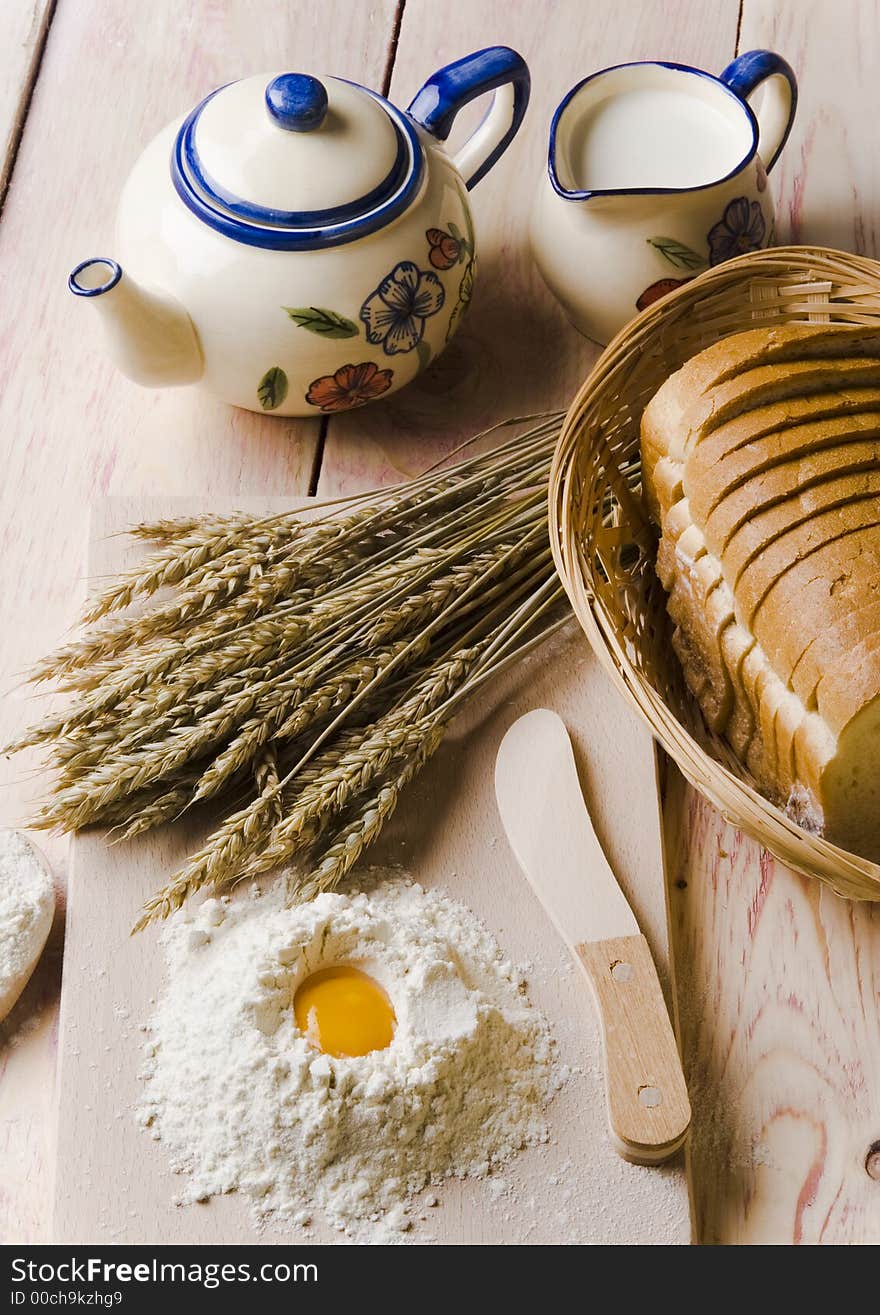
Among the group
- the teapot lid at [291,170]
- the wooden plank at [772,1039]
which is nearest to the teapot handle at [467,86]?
the teapot lid at [291,170]

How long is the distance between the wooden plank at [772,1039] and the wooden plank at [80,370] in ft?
2.09

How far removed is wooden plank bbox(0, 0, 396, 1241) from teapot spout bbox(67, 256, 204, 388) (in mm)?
172

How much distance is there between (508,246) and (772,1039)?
3.62 ft

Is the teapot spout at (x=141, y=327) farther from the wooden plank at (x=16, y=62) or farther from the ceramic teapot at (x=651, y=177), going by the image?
the wooden plank at (x=16, y=62)

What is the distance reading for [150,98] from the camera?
6.58 ft

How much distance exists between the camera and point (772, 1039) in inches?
53.5

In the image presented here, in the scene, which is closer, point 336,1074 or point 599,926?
point 336,1074

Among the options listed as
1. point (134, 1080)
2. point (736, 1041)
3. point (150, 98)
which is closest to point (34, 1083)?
point (134, 1080)

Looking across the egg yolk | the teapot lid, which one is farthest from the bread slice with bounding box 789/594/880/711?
the teapot lid

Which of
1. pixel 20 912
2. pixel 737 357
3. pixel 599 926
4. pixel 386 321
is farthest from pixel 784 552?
pixel 20 912

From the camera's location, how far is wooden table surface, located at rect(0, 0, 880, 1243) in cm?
132

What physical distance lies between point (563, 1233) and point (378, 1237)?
0.17m

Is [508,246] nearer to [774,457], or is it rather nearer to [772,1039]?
[774,457]
